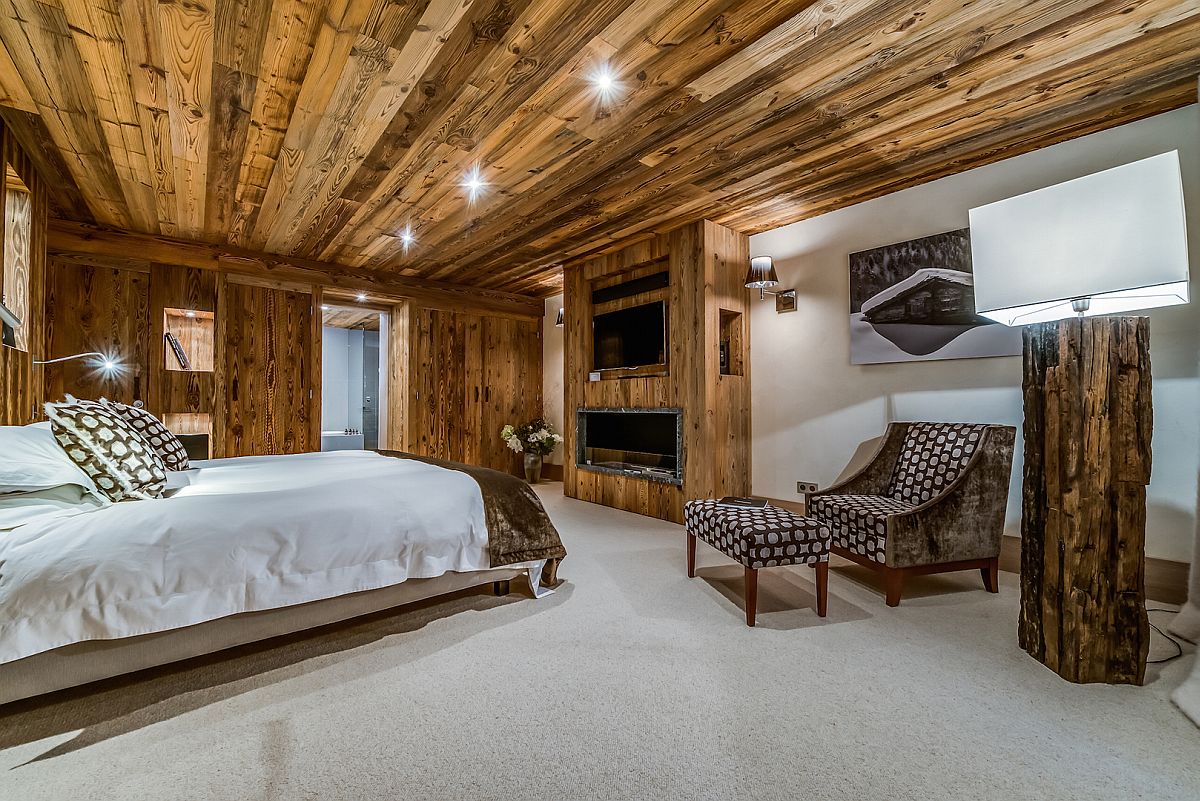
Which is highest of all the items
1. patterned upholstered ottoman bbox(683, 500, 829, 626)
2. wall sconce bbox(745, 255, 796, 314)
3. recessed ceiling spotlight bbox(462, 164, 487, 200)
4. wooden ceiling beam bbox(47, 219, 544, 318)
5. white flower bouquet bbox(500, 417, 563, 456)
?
recessed ceiling spotlight bbox(462, 164, 487, 200)

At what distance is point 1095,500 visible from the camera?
1.67m

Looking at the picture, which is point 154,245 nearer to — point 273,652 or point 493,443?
point 493,443

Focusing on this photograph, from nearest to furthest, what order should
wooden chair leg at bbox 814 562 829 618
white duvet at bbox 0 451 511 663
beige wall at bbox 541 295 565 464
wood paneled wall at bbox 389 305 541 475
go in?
white duvet at bbox 0 451 511 663 → wooden chair leg at bbox 814 562 829 618 → wood paneled wall at bbox 389 305 541 475 → beige wall at bbox 541 295 565 464

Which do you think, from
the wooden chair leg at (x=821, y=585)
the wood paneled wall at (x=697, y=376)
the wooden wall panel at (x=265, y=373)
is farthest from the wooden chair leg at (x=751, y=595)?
the wooden wall panel at (x=265, y=373)

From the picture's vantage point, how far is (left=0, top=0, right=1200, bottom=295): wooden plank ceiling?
184cm

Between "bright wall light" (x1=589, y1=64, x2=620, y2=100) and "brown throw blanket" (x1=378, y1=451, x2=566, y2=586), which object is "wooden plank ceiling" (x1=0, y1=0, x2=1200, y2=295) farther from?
"brown throw blanket" (x1=378, y1=451, x2=566, y2=586)

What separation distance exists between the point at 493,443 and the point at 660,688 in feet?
15.6

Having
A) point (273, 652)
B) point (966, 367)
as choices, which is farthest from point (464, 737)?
point (966, 367)

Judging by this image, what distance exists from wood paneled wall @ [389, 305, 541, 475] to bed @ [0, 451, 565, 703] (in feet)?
10.6

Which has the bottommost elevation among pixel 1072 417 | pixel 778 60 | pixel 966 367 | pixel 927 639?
pixel 927 639

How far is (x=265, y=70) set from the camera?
2.12 meters

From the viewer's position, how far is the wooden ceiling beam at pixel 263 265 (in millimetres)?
3840

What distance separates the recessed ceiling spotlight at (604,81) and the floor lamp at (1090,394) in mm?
1608

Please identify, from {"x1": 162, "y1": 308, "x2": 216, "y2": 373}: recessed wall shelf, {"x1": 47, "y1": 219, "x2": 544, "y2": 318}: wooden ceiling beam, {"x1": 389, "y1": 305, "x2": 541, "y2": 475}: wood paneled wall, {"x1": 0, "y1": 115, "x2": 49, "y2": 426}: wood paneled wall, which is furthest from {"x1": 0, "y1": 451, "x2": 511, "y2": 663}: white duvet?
{"x1": 389, "y1": 305, "x2": 541, "y2": 475}: wood paneled wall
